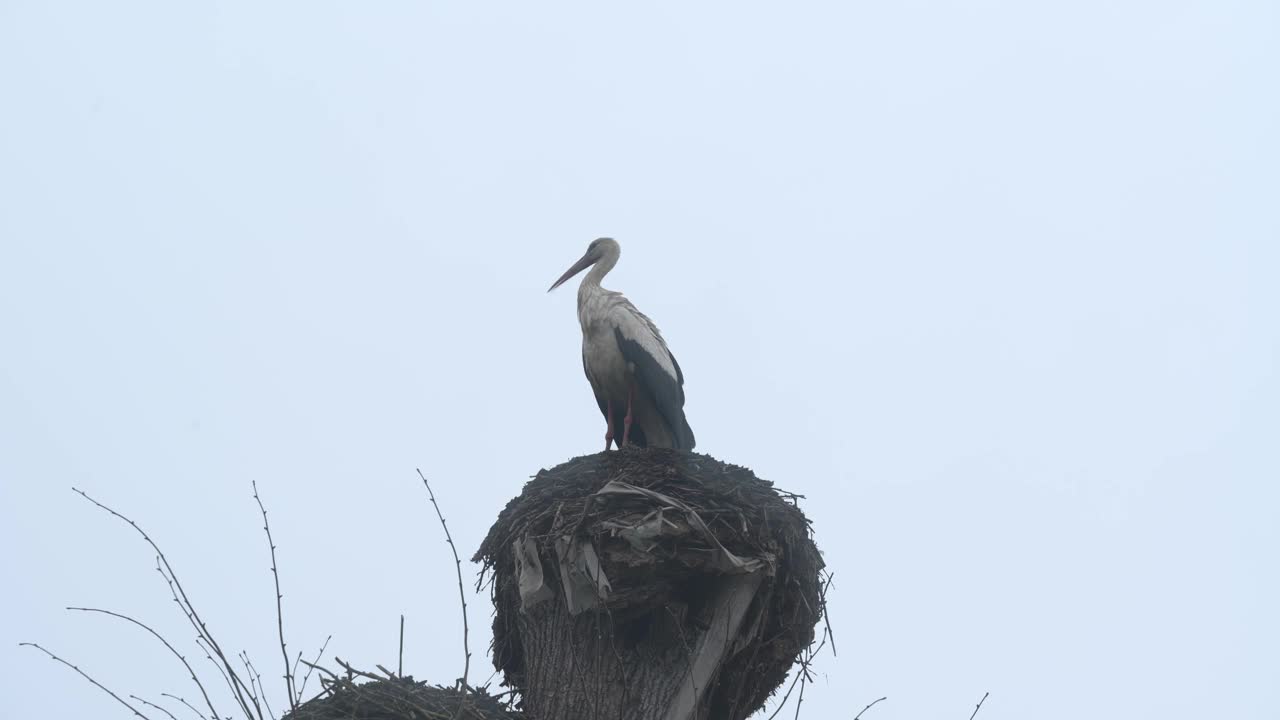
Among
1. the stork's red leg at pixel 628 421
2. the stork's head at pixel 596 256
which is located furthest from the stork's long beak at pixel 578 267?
the stork's red leg at pixel 628 421

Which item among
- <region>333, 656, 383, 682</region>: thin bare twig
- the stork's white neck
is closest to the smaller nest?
<region>333, 656, 383, 682</region>: thin bare twig

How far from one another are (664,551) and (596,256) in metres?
4.45

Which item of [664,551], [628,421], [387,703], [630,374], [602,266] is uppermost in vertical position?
[602,266]

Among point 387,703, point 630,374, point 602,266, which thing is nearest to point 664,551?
point 387,703

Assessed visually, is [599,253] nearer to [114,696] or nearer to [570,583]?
[570,583]

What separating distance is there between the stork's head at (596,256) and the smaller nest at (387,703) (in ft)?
14.2

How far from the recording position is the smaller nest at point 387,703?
650 centimetres

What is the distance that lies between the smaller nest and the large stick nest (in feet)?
1.88

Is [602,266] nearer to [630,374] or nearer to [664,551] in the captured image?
[630,374]

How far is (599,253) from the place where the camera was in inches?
418

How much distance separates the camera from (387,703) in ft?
21.5

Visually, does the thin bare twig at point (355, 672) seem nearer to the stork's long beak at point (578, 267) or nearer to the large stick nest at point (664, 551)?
the large stick nest at point (664, 551)

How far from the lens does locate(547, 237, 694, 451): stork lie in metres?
9.09

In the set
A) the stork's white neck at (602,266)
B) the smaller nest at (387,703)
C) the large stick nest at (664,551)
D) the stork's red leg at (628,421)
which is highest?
the stork's white neck at (602,266)
